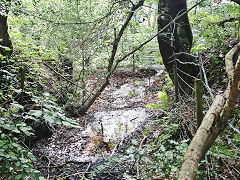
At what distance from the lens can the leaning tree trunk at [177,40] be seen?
4695 millimetres

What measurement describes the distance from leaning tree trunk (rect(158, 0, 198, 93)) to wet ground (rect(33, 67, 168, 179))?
142 cm

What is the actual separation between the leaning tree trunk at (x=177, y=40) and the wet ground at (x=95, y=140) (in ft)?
4.65

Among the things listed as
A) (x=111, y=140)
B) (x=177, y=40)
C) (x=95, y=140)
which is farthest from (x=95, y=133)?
(x=177, y=40)

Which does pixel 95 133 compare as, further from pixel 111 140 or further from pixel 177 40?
pixel 177 40

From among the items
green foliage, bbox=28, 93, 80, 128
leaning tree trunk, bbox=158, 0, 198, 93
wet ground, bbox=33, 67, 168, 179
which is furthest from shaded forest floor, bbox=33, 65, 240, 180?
green foliage, bbox=28, 93, 80, 128

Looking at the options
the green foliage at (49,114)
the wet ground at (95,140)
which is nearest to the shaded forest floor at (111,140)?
the wet ground at (95,140)

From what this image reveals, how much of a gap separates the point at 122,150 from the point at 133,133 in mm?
793

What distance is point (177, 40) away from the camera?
4824 mm

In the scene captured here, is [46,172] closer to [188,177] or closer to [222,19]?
[188,177]

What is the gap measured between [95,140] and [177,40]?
3436 millimetres

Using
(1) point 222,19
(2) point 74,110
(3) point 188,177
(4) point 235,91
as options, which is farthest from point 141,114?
(3) point 188,177

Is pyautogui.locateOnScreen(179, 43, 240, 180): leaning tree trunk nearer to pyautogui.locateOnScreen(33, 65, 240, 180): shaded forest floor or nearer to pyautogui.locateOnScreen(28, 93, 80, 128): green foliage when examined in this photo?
pyautogui.locateOnScreen(33, 65, 240, 180): shaded forest floor

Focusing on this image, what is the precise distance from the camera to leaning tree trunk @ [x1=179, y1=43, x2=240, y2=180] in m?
1.01

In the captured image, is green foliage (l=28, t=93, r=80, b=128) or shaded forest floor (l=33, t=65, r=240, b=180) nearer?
green foliage (l=28, t=93, r=80, b=128)
